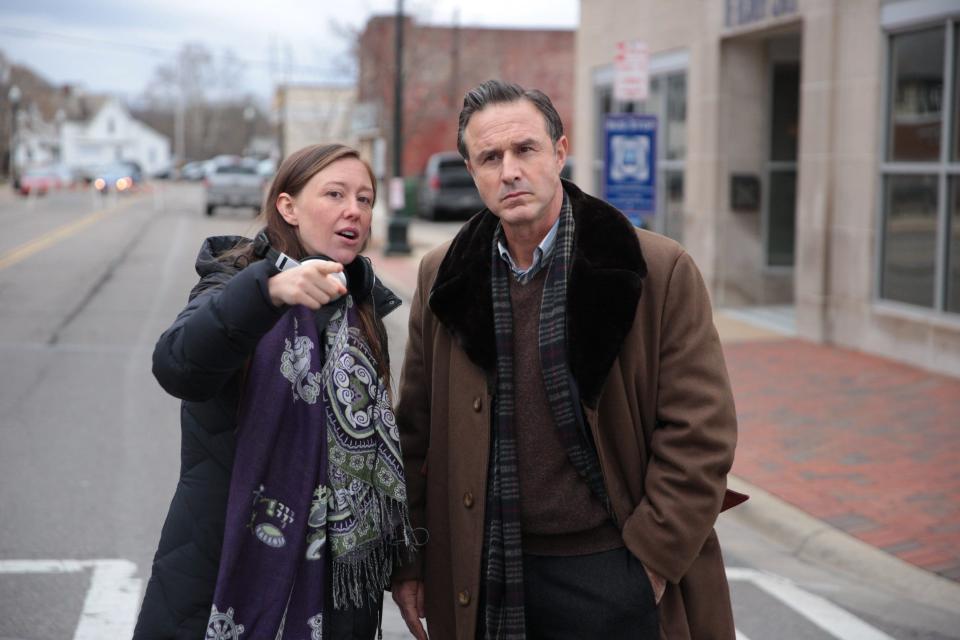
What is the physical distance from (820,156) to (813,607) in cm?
748

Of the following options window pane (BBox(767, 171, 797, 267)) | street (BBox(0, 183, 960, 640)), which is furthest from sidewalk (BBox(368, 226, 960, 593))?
window pane (BBox(767, 171, 797, 267))

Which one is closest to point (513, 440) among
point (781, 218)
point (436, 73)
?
point (781, 218)

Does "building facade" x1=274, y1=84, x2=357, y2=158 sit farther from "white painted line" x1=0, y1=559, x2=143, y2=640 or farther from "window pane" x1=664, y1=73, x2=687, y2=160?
"white painted line" x1=0, y1=559, x2=143, y2=640

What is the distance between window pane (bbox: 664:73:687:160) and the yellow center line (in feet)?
37.7

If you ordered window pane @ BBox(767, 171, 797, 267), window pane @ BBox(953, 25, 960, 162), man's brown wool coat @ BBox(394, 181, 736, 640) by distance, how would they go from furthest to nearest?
window pane @ BBox(767, 171, 797, 267) < window pane @ BBox(953, 25, 960, 162) < man's brown wool coat @ BBox(394, 181, 736, 640)

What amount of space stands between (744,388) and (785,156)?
556 centimetres

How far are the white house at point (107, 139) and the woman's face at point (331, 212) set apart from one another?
12146 centimetres

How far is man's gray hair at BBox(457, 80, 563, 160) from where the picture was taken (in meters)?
2.68

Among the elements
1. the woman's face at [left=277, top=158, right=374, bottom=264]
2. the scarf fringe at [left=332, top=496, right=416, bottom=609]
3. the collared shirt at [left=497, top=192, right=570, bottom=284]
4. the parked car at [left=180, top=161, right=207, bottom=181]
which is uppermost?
the parked car at [left=180, top=161, right=207, bottom=181]

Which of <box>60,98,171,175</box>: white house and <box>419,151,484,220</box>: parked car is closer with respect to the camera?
<box>419,151,484,220</box>: parked car

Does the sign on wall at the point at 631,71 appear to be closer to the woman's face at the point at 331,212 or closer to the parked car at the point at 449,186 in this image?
the woman's face at the point at 331,212

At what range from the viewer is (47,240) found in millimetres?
25516

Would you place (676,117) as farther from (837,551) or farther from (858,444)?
(837,551)

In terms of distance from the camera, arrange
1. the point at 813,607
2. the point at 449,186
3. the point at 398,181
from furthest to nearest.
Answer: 1. the point at 449,186
2. the point at 398,181
3. the point at 813,607
